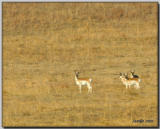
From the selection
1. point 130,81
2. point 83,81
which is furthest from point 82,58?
point 130,81

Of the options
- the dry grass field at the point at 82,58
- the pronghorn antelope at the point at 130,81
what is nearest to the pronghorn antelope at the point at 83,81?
the dry grass field at the point at 82,58

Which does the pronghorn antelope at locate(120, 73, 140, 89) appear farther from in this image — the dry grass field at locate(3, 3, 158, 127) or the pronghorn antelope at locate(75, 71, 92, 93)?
the pronghorn antelope at locate(75, 71, 92, 93)

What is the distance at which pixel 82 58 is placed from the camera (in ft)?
7.38

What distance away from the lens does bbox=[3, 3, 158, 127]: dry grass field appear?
7.37 ft

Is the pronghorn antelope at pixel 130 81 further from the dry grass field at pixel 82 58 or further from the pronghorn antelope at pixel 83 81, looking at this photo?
the pronghorn antelope at pixel 83 81

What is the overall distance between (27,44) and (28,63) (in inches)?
5.6

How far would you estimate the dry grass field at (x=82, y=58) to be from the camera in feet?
7.37

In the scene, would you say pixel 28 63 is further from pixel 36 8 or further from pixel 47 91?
pixel 36 8

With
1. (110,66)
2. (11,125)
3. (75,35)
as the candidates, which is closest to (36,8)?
(75,35)

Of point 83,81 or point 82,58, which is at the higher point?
point 82,58

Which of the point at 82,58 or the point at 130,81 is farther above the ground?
the point at 82,58

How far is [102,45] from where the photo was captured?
225 centimetres

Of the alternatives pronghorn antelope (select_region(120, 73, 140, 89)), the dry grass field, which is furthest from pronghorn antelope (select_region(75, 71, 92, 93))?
pronghorn antelope (select_region(120, 73, 140, 89))

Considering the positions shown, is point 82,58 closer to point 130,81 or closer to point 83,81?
point 83,81
